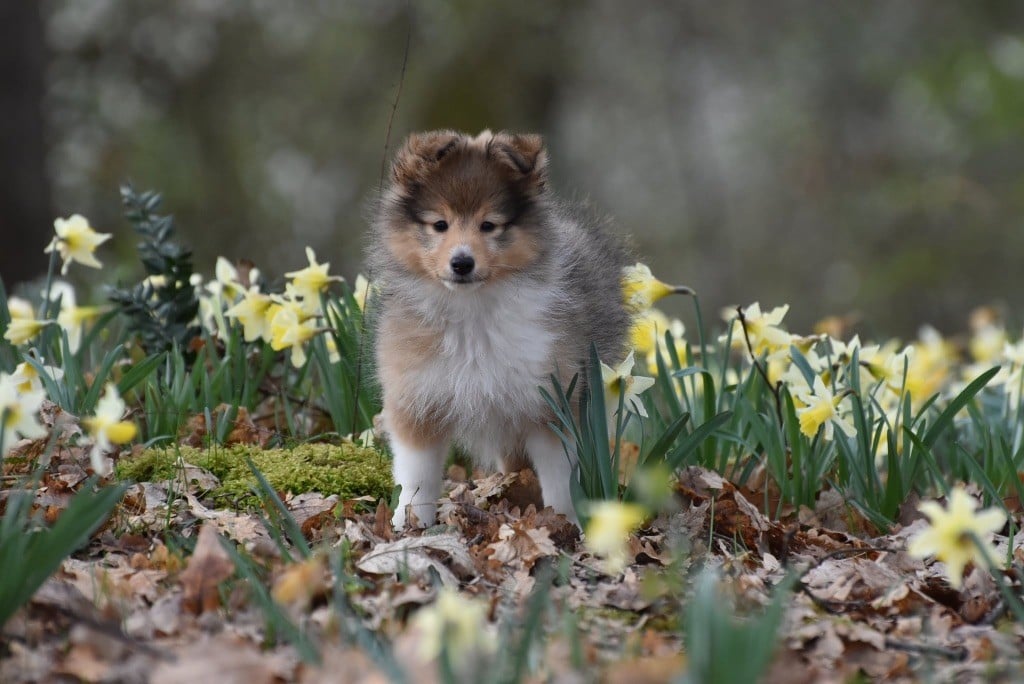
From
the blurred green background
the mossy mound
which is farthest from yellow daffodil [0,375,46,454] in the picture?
the blurred green background

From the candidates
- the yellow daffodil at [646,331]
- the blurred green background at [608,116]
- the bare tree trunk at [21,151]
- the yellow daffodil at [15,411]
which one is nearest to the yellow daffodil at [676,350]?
the yellow daffodil at [646,331]

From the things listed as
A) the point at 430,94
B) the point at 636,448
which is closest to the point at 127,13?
the point at 430,94

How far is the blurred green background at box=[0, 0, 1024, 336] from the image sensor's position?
36.6 feet

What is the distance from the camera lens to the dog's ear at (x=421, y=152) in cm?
370

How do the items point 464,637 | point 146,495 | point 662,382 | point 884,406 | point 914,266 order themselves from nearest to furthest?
point 464,637 → point 146,495 → point 662,382 → point 884,406 → point 914,266

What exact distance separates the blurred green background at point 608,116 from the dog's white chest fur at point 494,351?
5.85m

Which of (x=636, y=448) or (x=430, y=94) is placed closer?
(x=636, y=448)

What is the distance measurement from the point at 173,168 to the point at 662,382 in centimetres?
888

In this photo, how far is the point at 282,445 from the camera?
468cm

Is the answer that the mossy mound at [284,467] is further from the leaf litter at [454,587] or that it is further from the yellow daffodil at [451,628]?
the yellow daffodil at [451,628]

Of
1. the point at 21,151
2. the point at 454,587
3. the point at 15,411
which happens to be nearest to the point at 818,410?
the point at 454,587

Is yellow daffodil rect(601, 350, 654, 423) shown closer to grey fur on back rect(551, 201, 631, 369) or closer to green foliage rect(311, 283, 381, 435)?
grey fur on back rect(551, 201, 631, 369)

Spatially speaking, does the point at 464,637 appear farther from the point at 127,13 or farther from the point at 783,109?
the point at 783,109

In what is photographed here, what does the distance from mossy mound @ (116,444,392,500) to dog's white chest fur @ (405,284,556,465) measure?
554 mm
